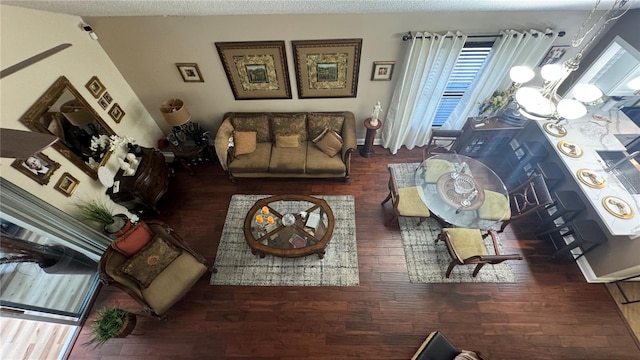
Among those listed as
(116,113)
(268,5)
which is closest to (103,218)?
(116,113)

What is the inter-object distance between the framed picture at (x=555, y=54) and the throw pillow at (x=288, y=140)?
3.59 m

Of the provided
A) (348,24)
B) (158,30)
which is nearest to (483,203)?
(348,24)

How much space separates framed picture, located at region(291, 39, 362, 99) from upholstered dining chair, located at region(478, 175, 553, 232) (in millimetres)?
2385

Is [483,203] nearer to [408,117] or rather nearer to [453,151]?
[453,151]

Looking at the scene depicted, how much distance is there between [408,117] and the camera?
4297 mm

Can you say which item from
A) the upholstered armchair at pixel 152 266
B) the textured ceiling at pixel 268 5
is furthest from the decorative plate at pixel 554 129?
the upholstered armchair at pixel 152 266

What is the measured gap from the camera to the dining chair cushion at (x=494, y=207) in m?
3.34

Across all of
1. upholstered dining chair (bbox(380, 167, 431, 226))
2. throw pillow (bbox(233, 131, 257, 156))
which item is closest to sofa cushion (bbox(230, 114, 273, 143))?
throw pillow (bbox(233, 131, 257, 156))

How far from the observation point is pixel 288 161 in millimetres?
4164

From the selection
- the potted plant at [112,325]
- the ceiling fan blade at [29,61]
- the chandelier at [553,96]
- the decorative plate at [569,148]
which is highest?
the ceiling fan blade at [29,61]

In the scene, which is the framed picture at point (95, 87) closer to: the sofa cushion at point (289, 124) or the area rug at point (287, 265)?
the sofa cushion at point (289, 124)

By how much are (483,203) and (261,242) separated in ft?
9.13

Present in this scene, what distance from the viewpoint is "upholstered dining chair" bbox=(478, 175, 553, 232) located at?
10.2ft

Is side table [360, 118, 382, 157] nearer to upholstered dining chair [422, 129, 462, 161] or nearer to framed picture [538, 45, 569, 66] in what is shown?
upholstered dining chair [422, 129, 462, 161]
